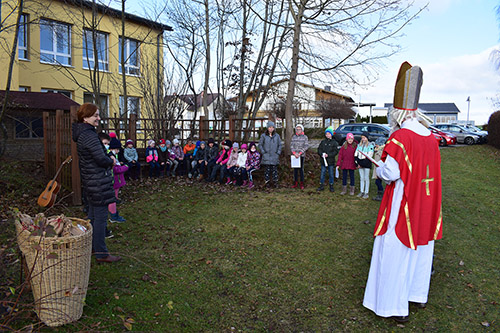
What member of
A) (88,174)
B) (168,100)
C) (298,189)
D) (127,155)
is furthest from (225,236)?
(168,100)

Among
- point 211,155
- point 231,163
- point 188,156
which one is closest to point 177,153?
point 188,156

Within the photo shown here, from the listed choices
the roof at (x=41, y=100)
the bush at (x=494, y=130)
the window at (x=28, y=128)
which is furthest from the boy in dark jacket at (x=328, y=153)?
the bush at (x=494, y=130)

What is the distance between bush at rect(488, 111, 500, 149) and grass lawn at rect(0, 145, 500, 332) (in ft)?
46.8

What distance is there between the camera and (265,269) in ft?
16.6

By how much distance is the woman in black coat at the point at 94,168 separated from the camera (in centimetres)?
449

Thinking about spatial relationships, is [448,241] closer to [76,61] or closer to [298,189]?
[298,189]

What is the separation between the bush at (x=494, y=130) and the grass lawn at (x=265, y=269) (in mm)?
14276

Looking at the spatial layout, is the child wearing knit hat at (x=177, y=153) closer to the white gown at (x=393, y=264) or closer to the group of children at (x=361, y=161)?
the group of children at (x=361, y=161)

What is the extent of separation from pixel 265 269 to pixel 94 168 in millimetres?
2628

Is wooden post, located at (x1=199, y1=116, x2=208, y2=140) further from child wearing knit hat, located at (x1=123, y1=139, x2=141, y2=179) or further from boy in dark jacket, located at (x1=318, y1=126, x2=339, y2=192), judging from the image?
boy in dark jacket, located at (x1=318, y1=126, x2=339, y2=192)

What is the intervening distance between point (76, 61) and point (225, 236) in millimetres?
17061

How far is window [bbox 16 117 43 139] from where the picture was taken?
43.0 feet

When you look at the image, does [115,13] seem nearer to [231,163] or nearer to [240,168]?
[231,163]

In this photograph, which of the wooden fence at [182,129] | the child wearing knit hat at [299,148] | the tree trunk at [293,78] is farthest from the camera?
the wooden fence at [182,129]
